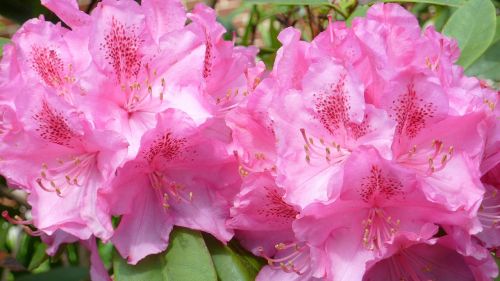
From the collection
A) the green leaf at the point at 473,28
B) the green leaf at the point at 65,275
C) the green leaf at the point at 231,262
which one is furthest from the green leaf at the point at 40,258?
the green leaf at the point at 473,28

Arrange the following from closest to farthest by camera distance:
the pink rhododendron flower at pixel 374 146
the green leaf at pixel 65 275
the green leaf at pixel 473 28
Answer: the green leaf at pixel 65 275, the pink rhododendron flower at pixel 374 146, the green leaf at pixel 473 28

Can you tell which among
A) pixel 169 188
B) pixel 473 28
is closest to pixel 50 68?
pixel 169 188

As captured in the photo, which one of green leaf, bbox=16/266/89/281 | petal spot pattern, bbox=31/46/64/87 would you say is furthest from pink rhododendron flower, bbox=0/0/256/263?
green leaf, bbox=16/266/89/281

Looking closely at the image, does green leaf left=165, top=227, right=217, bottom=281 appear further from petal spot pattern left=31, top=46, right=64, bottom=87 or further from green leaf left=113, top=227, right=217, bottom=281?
petal spot pattern left=31, top=46, right=64, bottom=87

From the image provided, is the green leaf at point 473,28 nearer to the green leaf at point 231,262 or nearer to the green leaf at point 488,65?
the green leaf at point 488,65

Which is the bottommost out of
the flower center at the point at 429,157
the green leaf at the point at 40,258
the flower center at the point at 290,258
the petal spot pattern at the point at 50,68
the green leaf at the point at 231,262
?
the green leaf at the point at 40,258

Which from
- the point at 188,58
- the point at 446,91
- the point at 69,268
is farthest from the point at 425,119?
the point at 69,268
